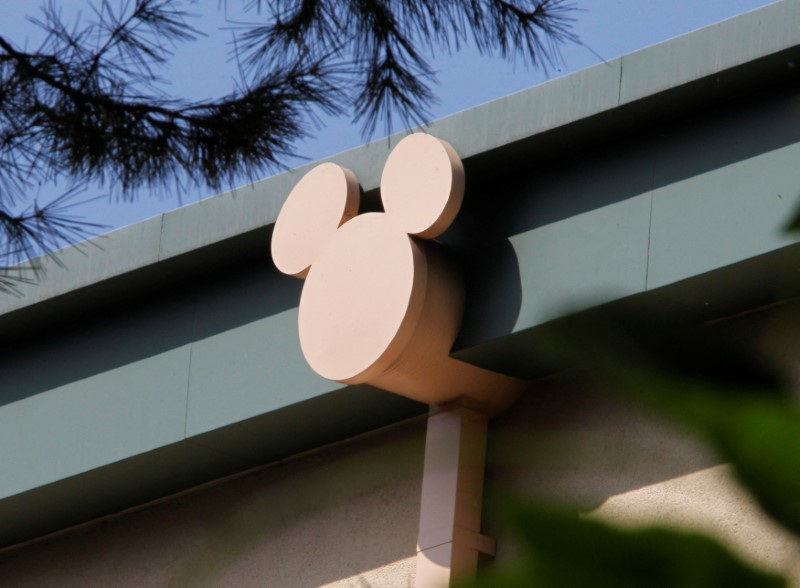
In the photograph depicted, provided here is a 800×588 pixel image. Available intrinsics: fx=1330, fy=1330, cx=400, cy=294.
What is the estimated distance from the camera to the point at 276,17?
4.51 m

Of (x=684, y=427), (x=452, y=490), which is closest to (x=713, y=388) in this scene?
(x=684, y=427)

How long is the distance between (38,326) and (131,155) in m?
2.65

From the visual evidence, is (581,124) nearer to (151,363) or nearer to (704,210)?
(704,210)

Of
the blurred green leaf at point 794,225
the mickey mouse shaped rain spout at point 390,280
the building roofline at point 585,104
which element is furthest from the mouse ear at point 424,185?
the blurred green leaf at point 794,225

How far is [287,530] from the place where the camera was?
639 centimetres

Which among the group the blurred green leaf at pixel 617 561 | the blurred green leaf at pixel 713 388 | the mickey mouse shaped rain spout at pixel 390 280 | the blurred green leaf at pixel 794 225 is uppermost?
the mickey mouse shaped rain spout at pixel 390 280

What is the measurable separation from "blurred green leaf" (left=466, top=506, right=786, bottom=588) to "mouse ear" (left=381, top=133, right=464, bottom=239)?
15.5ft

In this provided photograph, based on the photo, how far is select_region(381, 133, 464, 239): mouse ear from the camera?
523cm

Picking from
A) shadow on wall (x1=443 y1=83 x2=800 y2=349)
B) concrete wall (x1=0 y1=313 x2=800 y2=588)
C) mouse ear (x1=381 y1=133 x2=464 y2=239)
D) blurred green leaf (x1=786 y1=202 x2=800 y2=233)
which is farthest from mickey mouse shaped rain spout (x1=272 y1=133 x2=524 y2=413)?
blurred green leaf (x1=786 y1=202 x2=800 y2=233)

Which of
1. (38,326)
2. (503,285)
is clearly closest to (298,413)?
(503,285)

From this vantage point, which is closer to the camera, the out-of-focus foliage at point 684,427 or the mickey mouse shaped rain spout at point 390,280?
the out-of-focus foliage at point 684,427

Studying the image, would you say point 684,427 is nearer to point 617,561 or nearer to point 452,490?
point 617,561

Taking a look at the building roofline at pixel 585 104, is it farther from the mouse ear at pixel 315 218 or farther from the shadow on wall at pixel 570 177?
the mouse ear at pixel 315 218

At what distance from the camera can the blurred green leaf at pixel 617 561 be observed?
19.3 inches
